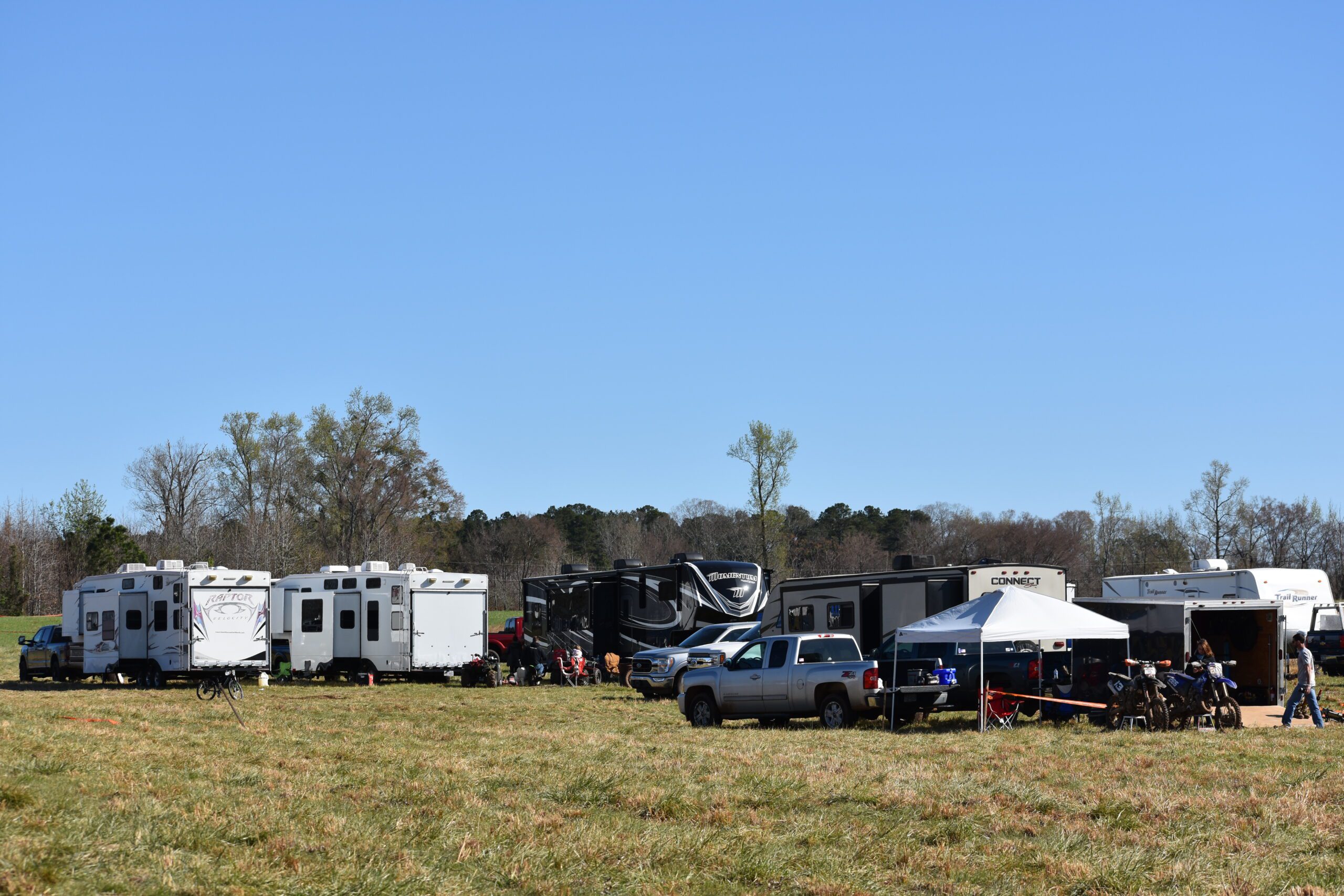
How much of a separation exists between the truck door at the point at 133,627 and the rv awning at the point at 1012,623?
18243 millimetres

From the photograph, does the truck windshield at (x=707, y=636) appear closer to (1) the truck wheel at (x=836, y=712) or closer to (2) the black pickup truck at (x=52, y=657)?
(1) the truck wheel at (x=836, y=712)

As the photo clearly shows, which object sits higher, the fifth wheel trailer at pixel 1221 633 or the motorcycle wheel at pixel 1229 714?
the fifth wheel trailer at pixel 1221 633

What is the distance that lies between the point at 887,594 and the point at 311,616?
15.0 m

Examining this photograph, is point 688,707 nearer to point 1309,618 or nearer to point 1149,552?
point 1309,618

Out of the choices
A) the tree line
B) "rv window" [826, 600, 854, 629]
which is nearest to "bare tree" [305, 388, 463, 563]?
the tree line

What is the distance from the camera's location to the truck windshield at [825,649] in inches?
768

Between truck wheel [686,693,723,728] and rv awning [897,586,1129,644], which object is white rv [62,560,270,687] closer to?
truck wheel [686,693,723,728]

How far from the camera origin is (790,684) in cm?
1942

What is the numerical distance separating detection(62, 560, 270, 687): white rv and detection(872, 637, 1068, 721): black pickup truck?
50.7 feet

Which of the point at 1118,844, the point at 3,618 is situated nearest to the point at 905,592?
the point at 1118,844

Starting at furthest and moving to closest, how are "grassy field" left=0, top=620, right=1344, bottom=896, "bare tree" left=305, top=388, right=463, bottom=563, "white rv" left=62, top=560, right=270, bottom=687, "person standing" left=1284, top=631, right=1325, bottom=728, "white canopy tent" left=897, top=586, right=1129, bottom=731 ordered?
"bare tree" left=305, top=388, right=463, bottom=563 → "white rv" left=62, top=560, right=270, bottom=687 → "person standing" left=1284, top=631, right=1325, bottom=728 → "white canopy tent" left=897, top=586, right=1129, bottom=731 → "grassy field" left=0, top=620, right=1344, bottom=896

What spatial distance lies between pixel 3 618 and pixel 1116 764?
7451 centimetres

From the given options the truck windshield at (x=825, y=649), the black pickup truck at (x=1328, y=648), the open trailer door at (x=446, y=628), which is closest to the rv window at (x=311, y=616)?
the open trailer door at (x=446, y=628)

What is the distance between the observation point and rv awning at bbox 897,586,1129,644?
18.8 metres
